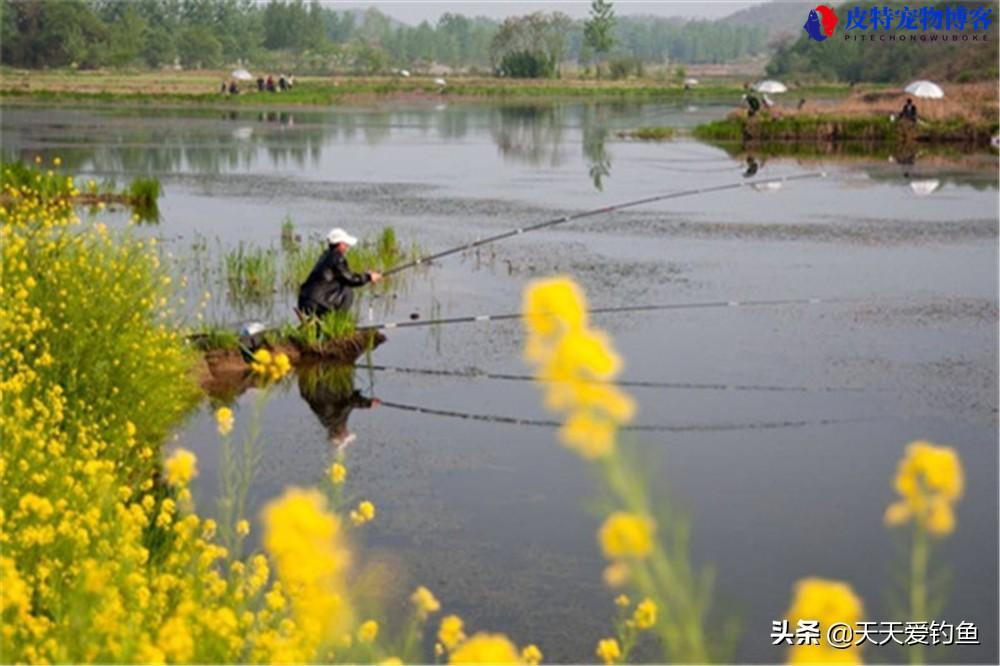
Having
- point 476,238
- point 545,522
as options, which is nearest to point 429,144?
point 476,238

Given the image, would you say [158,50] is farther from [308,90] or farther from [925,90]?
[925,90]

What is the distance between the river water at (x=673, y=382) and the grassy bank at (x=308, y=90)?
33956 mm

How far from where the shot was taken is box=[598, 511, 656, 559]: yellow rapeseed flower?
2582 mm

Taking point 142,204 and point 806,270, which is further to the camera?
point 142,204

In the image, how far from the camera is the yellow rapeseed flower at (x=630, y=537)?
8.47 feet

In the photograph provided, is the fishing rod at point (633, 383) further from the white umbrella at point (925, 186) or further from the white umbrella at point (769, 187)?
the white umbrella at point (769, 187)

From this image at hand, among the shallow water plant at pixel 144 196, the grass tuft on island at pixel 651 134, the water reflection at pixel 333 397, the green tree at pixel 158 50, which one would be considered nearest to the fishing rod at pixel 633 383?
the water reflection at pixel 333 397

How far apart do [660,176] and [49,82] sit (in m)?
51.6

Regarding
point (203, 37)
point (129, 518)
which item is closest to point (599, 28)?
point (203, 37)

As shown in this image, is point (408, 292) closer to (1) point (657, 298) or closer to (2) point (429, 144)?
(1) point (657, 298)

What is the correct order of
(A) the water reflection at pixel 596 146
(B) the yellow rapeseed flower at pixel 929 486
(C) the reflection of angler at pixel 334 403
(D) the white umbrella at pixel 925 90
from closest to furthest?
(B) the yellow rapeseed flower at pixel 929 486, (C) the reflection of angler at pixel 334 403, (A) the water reflection at pixel 596 146, (D) the white umbrella at pixel 925 90

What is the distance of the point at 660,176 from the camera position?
101 feet

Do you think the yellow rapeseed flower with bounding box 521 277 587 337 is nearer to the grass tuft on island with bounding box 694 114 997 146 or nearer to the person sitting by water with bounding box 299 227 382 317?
the person sitting by water with bounding box 299 227 382 317

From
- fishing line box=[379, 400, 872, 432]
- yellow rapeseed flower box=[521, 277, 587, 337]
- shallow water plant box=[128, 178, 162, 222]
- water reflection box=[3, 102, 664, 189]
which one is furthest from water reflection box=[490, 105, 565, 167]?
yellow rapeseed flower box=[521, 277, 587, 337]
